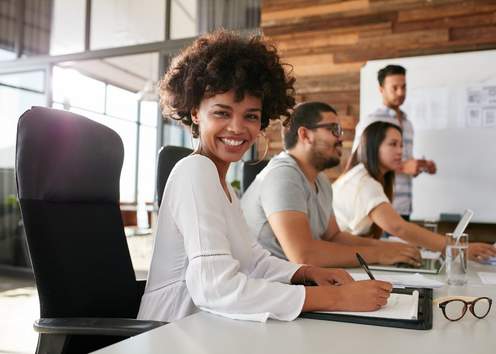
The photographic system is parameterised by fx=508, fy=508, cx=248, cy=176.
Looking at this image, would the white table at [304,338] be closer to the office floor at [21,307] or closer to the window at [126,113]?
the office floor at [21,307]

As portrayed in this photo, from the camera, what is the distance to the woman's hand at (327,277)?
1.24 meters

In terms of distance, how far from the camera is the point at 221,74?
124 centimetres

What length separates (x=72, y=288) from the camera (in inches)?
45.1

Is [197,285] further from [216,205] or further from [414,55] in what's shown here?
[414,55]

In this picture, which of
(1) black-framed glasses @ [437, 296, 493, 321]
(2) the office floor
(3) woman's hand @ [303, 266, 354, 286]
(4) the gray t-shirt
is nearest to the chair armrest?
(3) woman's hand @ [303, 266, 354, 286]

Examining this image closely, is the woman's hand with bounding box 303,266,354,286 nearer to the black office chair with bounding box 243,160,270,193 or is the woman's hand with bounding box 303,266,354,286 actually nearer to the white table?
the white table

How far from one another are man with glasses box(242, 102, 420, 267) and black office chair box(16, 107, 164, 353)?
570 mm

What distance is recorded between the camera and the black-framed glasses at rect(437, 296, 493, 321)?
963 millimetres

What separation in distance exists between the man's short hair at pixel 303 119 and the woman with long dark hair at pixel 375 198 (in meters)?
0.43

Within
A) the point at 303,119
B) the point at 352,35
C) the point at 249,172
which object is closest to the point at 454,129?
the point at 352,35

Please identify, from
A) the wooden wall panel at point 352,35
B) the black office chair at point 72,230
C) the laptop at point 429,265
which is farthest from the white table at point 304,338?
the wooden wall panel at point 352,35

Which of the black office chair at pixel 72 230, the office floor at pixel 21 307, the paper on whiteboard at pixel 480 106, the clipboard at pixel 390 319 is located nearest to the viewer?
the clipboard at pixel 390 319

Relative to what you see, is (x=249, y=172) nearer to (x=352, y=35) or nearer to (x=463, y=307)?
(x=352, y=35)

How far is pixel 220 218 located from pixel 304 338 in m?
0.33
